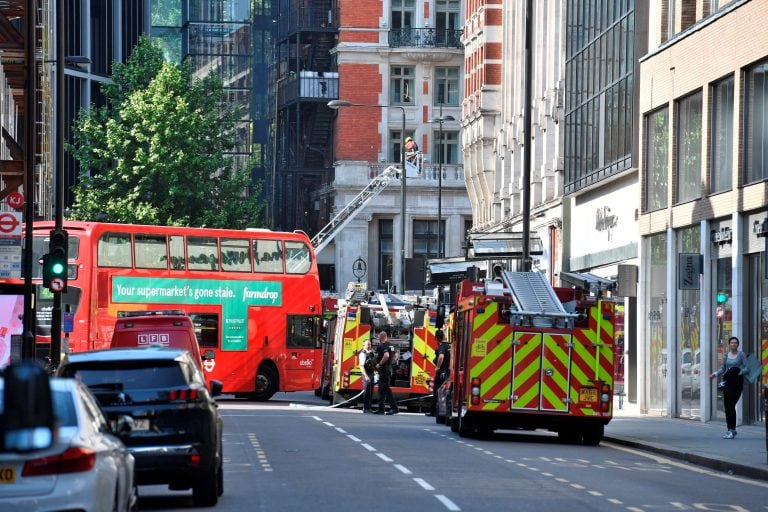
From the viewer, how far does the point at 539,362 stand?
95.8 ft

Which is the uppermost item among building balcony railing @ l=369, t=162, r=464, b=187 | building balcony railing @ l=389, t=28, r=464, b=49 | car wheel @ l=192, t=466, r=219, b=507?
building balcony railing @ l=389, t=28, r=464, b=49

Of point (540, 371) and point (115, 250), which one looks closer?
point (540, 371)

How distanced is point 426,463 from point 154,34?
4505 inches

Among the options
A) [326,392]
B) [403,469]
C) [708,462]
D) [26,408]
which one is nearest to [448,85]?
[326,392]

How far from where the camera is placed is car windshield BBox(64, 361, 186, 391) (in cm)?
1662

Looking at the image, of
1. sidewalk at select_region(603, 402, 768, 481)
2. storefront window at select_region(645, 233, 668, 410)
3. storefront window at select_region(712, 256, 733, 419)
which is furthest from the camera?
storefront window at select_region(645, 233, 668, 410)

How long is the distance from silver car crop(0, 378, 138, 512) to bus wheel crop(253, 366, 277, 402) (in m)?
37.2

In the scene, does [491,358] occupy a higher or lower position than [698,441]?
higher

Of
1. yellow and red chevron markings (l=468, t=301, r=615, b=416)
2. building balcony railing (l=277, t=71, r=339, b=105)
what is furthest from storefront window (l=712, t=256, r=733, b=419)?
building balcony railing (l=277, t=71, r=339, b=105)

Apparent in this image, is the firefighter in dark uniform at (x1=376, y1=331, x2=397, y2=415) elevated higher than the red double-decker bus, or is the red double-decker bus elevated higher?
the red double-decker bus

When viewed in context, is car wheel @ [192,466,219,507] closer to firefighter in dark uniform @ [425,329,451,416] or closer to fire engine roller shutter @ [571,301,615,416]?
fire engine roller shutter @ [571,301,615,416]

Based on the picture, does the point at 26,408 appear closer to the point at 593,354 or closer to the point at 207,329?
the point at 593,354

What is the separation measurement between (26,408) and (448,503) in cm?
1025

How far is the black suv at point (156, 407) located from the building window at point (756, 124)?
18.9 meters
